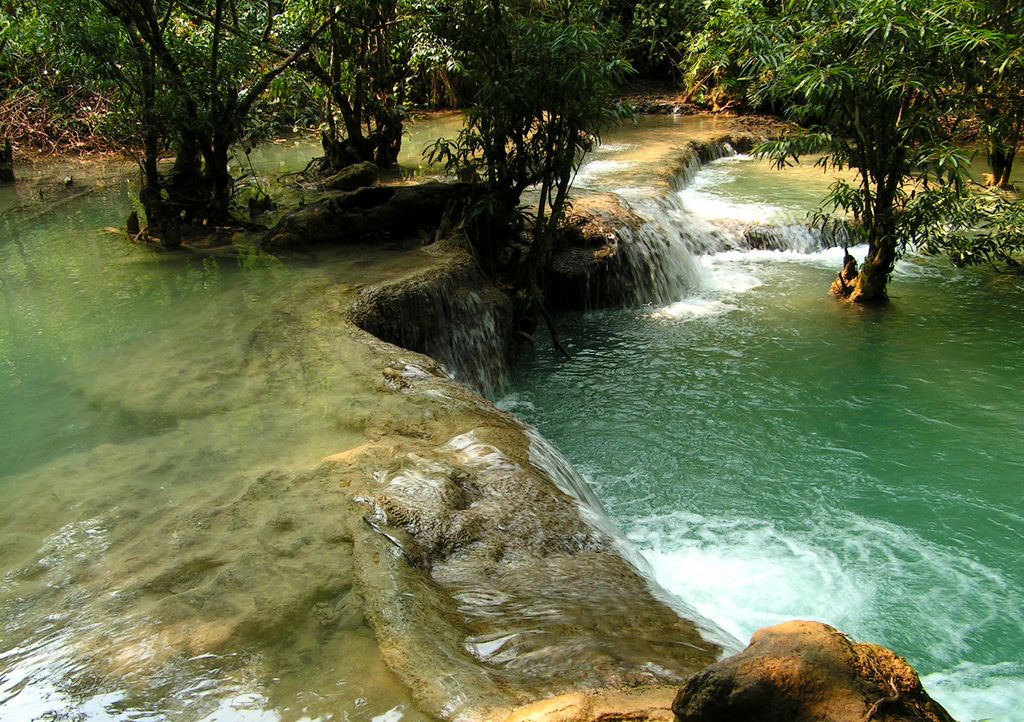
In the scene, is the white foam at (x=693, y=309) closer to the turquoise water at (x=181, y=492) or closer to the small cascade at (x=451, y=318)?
the small cascade at (x=451, y=318)

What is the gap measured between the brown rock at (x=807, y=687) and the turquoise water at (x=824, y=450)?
2.28 metres

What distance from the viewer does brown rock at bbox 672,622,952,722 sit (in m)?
1.91

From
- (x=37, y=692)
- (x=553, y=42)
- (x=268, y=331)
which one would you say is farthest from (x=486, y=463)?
(x=553, y=42)

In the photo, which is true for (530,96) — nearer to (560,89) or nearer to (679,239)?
(560,89)

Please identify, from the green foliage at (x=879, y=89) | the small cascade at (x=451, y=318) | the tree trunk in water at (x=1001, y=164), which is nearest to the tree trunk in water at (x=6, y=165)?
the small cascade at (x=451, y=318)

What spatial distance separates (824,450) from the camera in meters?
6.35

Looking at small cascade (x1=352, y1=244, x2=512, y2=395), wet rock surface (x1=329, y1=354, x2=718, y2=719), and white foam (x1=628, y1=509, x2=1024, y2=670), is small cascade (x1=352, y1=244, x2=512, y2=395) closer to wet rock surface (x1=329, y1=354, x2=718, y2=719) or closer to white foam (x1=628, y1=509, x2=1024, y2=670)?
wet rock surface (x1=329, y1=354, x2=718, y2=719)

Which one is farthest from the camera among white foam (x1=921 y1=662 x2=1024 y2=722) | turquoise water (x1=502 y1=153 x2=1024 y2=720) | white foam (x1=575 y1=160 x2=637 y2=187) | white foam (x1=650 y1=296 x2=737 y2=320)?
white foam (x1=575 y1=160 x2=637 y2=187)

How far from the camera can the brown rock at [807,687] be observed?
1908 mm

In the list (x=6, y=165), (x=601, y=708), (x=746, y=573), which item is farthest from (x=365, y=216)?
(x=6, y=165)

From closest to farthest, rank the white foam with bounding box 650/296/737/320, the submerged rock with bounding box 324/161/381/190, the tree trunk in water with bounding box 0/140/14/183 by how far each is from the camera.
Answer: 1. the white foam with bounding box 650/296/737/320
2. the submerged rock with bounding box 324/161/381/190
3. the tree trunk in water with bounding box 0/140/14/183

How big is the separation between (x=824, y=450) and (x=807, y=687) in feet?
15.5

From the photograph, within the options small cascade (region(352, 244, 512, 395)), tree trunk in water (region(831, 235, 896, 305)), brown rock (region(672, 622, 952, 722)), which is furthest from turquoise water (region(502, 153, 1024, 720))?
brown rock (region(672, 622, 952, 722))

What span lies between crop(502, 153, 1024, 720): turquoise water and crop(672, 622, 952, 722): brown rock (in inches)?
89.6
